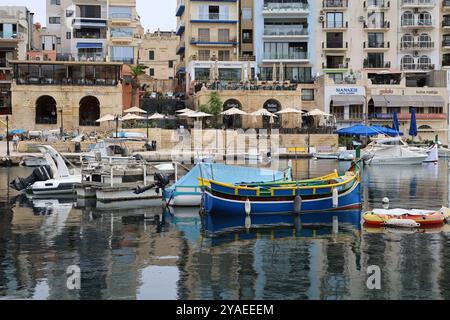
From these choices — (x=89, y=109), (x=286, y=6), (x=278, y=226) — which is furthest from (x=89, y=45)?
(x=278, y=226)

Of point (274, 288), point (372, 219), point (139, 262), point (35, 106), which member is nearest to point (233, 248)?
point (139, 262)

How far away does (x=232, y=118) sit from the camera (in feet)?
213

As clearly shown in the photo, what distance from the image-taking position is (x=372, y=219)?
24172 mm

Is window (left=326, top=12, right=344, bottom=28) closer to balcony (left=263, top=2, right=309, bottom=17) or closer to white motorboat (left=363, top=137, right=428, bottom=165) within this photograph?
balcony (left=263, top=2, right=309, bottom=17)

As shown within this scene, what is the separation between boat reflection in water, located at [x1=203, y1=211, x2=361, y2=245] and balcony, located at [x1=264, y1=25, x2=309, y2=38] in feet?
149

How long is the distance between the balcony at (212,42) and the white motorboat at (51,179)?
35870 mm

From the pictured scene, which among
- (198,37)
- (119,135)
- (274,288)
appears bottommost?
(274,288)

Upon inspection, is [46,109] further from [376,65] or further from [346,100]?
[376,65]

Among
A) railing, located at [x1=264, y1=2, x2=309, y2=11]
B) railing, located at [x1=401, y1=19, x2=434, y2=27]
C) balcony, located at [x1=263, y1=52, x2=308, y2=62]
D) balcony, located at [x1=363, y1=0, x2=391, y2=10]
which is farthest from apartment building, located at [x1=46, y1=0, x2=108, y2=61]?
railing, located at [x1=401, y1=19, x2=434, y2=27]

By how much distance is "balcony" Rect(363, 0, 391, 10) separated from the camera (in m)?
71.5

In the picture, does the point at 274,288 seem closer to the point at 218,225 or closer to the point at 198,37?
the point at 218,225

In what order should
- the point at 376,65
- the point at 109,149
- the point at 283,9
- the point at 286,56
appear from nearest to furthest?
the point at 109,149, the point at 283,9, the point at 286,56, the point at 376,65

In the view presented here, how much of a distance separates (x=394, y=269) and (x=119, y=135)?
122 feet

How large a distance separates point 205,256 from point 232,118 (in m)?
46.2
